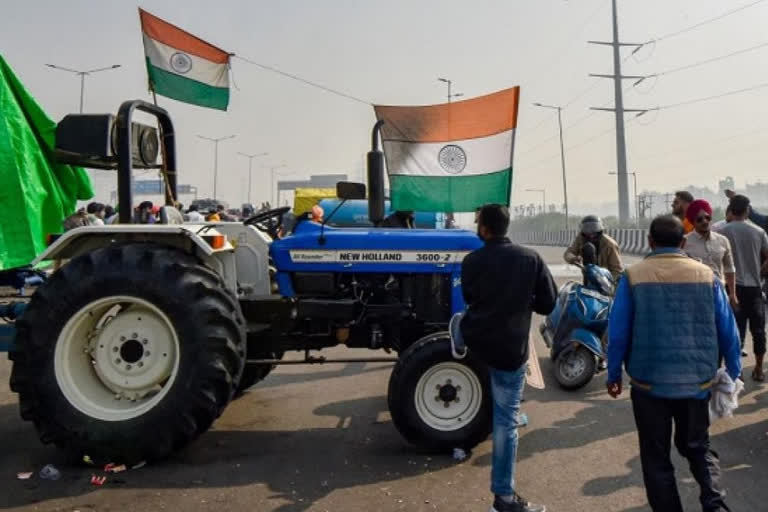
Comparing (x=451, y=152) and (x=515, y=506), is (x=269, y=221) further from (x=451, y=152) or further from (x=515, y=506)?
(x=515, y=506)

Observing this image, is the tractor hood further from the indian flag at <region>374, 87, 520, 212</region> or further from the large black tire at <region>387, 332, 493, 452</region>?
the indian flag at <region>374, 87, 520, 212</region>

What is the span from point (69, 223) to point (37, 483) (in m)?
3.53

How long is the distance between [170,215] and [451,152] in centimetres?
259

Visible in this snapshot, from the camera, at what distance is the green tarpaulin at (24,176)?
559cm

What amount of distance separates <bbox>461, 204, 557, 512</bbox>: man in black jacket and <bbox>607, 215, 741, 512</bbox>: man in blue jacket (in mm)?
518

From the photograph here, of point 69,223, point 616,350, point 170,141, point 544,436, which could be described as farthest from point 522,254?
point 69,223

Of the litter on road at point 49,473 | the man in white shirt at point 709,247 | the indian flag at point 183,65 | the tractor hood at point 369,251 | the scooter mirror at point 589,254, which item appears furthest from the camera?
the scooter mirror at point 589,254

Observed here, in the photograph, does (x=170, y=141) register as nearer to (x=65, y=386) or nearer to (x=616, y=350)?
(x=65, y=386)

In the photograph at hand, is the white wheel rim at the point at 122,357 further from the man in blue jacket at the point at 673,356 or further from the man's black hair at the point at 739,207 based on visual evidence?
the man's black hair at the point at 739,207

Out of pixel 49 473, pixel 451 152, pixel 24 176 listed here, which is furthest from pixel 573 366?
pixel 24 176

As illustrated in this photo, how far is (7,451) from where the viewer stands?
510 centimetres

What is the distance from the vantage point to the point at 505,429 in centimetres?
394

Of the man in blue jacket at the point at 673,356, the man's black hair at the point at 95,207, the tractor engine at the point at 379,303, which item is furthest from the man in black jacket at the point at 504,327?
the man's black hair at the point at 95,207

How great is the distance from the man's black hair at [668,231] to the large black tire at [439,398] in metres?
1.77
